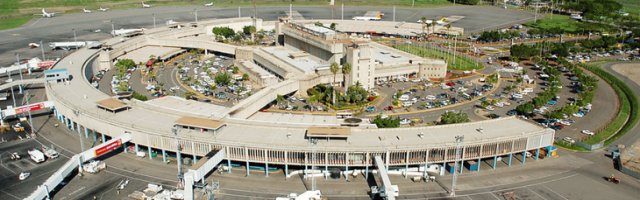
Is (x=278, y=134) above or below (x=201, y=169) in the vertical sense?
above

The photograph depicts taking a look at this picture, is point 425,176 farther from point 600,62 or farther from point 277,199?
point 600,62

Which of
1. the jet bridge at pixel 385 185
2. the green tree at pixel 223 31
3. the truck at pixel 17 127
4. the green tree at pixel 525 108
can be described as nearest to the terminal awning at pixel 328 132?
the jet bridge at pixel 385 185

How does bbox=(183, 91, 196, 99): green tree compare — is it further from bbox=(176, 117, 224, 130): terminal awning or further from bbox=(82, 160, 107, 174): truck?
bbox=(82, 160, 107, 174): truck

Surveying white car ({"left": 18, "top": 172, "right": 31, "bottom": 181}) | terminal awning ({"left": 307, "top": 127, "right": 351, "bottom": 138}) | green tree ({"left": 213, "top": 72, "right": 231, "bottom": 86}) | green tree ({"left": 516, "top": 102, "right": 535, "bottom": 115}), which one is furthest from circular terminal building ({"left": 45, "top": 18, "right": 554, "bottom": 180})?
green tree ({"left": 213, "top": 72, "right": 231, "bottom": 86})

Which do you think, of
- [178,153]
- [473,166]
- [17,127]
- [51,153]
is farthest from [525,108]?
[17,127]

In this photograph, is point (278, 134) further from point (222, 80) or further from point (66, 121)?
point (222, 80)

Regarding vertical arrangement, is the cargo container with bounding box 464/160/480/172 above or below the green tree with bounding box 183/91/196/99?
below
